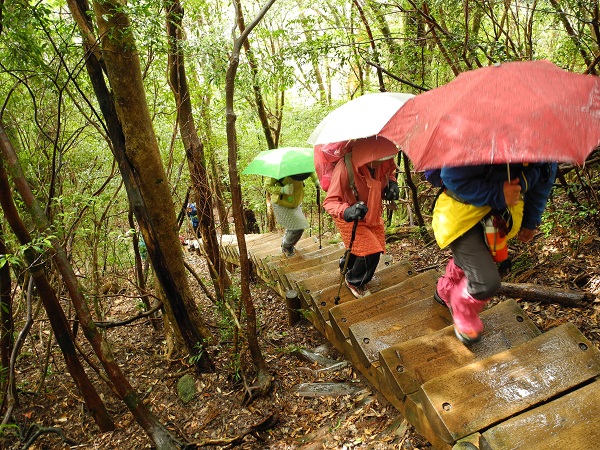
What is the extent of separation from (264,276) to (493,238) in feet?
14.1

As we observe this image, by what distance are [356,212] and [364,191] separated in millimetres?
453

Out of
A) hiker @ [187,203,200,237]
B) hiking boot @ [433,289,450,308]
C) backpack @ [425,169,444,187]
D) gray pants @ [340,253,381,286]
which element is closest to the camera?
backpack @ [425,169,444,187]

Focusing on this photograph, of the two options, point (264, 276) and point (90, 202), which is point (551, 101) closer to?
point (90, 202)

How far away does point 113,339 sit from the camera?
550cm

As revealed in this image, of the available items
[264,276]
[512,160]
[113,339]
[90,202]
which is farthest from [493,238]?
[113,339]

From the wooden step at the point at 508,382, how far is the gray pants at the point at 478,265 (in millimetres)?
408

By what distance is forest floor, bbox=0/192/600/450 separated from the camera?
114 inches

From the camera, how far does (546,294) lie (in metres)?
3.22

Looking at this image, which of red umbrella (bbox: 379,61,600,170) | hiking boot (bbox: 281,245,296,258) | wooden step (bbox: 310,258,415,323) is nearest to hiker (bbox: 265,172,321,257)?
hiking boot (bbox: 281,245,296,258)

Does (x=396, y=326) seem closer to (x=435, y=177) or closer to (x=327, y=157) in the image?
(x=435, y=177)

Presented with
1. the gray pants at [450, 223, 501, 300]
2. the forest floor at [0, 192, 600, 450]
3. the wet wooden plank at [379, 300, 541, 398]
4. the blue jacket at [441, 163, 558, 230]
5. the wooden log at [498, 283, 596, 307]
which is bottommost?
the forest floor at [0, 192, 600, 450]

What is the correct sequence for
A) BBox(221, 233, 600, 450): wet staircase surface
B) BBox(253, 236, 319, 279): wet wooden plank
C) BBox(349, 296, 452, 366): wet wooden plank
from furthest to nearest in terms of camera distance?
BBox(253, 236, 319, 279): wet wooden plank
BBox(349, 296, 452, 366): wet wooden plank
BBox(221, 233, 600, 450): wet staircase surface

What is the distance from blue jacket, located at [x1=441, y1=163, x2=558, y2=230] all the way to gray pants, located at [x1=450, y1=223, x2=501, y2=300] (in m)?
0.25

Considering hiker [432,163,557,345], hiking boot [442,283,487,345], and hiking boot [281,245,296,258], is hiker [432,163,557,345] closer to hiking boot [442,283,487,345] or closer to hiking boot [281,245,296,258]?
hiking boot [442,283,487,345]
